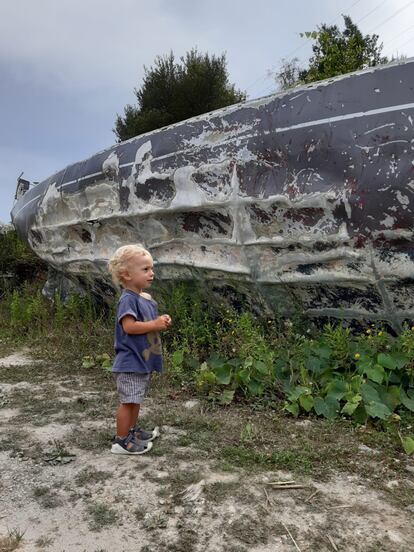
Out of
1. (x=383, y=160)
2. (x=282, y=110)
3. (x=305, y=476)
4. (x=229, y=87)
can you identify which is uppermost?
(x=229, y=87)

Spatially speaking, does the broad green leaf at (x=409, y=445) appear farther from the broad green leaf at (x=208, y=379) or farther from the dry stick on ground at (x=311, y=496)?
the broad green leaf at (x=208, y=379)

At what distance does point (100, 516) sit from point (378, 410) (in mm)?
1535

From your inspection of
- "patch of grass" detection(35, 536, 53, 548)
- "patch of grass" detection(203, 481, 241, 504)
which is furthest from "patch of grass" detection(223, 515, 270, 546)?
"patch of grass" detection(35, 536, 53, 548)

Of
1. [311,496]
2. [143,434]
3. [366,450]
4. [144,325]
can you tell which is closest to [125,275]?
[144,325]

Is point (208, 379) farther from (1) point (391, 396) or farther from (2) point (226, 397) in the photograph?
(1) point (391, 396)

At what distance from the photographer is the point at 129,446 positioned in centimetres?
261

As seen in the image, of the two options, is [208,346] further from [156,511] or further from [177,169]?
[156,511]

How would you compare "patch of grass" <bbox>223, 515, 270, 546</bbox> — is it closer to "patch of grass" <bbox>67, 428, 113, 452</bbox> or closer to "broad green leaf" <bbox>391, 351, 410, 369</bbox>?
"patch of grass" <bbox>67, 428, 113, 452</bbox>

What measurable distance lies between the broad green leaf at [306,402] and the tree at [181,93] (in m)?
15.3

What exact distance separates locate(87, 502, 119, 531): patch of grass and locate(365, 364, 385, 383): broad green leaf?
1633mm

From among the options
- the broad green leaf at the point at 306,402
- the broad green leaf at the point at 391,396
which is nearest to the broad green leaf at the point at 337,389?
the broad green leaf at the point at 306,402

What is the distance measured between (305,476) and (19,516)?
1136 millimetres

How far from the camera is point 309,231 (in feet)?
11.5

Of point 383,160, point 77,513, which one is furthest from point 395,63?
point 77,513
